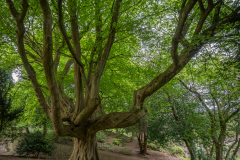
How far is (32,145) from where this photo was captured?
21.9 feet

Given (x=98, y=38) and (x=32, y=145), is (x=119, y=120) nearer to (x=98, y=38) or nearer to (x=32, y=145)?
(x=98, y=38)

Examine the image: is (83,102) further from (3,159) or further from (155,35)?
(3,159)

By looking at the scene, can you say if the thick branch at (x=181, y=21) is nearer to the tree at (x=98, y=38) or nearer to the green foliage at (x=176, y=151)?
the tree at (x=98, y=38)

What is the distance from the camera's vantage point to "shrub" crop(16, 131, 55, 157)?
654cm

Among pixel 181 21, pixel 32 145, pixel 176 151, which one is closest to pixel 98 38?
pixel 181 21

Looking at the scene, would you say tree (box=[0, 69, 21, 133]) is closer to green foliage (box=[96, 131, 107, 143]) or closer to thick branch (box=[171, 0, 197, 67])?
thick branch (box=[171, 0, 197, 67])

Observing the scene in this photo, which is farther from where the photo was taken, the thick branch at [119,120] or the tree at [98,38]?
the thick branch at [119,120]

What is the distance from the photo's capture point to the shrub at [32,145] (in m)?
6.54

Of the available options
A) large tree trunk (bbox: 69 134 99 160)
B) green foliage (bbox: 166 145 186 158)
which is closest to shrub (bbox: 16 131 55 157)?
large tree trunk (bbox: 69 134 99 160)

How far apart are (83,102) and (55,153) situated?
522 centimetres

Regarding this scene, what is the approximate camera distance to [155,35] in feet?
16.8

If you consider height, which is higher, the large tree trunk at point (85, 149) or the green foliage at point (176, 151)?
the large tree trunk at point (85, 149)

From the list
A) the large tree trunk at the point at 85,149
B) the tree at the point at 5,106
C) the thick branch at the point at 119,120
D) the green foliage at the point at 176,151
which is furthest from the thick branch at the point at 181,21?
the green foliage at the point at 176,151

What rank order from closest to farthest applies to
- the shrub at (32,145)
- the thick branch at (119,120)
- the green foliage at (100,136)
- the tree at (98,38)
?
the tree at (98,38) → the thick branch at (119,120) → the shrub at (32,145) → the green foliage at (100,136)
